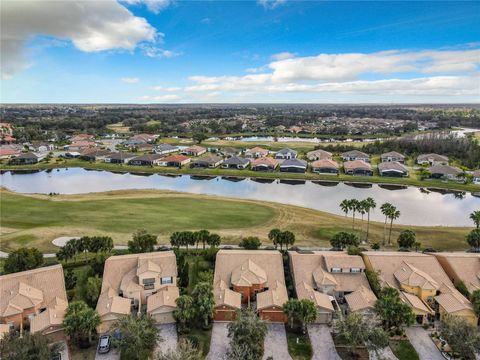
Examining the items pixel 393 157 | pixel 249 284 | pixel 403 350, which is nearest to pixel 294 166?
pixel 393 157

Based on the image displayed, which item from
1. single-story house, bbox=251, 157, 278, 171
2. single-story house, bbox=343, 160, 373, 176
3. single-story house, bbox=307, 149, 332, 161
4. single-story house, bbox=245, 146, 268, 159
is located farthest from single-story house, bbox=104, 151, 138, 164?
single-story house, bbox=343, 160, 373, 176

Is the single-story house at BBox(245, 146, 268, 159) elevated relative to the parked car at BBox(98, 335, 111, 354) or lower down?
elevated

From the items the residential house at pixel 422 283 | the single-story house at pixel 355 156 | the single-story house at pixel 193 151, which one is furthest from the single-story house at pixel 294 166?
the residential house at pixel 422 283

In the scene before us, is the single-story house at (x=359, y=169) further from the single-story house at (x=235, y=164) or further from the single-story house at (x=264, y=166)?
the single-story house at (x=235, y=164)

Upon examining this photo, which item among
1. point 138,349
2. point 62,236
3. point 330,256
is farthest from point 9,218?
point 330,256

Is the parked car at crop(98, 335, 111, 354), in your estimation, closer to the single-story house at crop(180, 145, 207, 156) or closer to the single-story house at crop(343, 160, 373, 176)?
the single-story house at crop(343, 160, 373, 176)

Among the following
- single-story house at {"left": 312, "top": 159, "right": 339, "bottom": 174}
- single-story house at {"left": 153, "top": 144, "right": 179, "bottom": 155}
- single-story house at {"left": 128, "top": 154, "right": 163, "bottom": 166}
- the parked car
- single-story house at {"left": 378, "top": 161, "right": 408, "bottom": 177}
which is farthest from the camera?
single-story house at {"left": 153, "top": 144, "right": 179, "bottom": 155}
